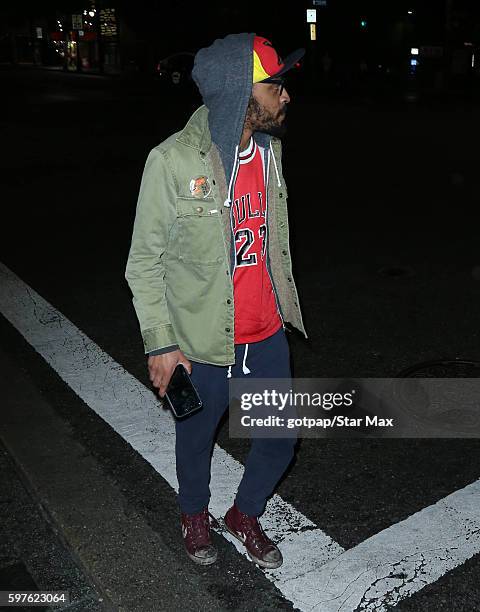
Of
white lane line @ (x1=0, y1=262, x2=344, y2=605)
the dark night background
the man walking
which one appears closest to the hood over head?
the man walking

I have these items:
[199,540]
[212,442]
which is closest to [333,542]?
[199,540]

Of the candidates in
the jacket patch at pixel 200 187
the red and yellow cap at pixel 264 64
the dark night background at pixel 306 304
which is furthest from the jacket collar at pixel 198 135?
the dark night background at pixel 306 304

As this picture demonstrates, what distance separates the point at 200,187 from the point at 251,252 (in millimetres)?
364

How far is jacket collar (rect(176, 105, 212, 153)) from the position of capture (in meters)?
2.80

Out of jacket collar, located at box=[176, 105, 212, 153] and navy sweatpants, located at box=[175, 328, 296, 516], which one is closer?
jacket collar, located at box=[176, 105, 212, 153]

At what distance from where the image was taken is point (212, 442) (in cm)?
316

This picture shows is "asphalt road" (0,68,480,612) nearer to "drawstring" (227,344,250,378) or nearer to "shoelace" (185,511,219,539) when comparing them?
"shoelace" (185,511,219,539)

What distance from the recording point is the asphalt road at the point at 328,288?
12.0 feet

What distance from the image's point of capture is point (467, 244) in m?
8.51

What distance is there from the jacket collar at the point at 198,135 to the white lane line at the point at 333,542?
1.79 m

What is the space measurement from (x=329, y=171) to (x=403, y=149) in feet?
10.0

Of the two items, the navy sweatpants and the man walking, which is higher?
the man walking

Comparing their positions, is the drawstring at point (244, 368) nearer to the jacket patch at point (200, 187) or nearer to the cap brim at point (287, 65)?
the jacket patch at point (200, 187)

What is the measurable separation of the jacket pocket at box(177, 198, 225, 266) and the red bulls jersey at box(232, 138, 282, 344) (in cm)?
11
